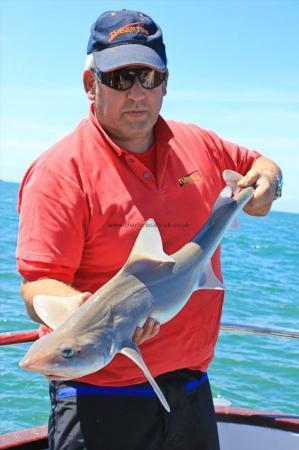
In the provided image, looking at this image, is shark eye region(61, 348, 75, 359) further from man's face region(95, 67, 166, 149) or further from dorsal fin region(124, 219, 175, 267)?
man's face region(95, 67, 166, 149)

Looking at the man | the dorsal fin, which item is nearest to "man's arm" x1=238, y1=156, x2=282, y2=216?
the man

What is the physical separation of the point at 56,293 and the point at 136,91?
102cm

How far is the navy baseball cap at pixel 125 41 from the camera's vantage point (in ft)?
8.88

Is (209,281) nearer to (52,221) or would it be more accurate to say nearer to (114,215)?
(114,215)

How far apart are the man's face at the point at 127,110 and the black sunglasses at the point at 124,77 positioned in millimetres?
16

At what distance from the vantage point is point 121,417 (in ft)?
8.77

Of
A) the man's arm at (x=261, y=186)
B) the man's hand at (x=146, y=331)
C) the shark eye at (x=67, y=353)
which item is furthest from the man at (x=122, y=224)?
the shark eye at (x=67, y=353)

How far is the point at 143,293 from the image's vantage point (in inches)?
93.9

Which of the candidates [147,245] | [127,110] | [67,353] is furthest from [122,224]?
[67,353]

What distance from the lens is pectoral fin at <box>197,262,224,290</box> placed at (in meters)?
2.78

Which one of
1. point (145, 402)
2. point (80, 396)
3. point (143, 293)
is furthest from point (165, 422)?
point (143, 293)

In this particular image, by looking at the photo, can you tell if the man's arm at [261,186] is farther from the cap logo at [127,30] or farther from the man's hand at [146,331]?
the man's hand at [146,331]

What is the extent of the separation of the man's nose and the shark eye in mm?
1243

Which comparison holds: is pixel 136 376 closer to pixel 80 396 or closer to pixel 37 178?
pixel 80 396
